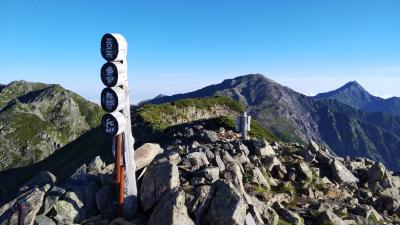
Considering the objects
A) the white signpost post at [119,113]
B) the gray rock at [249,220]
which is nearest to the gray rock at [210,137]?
the white signpost post at [119,113]

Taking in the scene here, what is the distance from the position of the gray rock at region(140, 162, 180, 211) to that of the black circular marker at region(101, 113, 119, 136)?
8.75 ft

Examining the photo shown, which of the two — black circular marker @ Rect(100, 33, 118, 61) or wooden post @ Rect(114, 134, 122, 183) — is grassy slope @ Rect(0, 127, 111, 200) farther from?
black circular marker @ Rect(100, 33, 118, 61)

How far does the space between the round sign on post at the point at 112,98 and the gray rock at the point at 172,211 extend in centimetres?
414

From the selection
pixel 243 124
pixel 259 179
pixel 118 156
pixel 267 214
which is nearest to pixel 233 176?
pixel 267 214

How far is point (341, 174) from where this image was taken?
28.0 metres

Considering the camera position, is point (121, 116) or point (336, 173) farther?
point (336, 173)

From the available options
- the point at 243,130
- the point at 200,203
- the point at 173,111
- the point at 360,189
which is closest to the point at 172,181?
the point at 200,203

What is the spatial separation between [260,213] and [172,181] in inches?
182

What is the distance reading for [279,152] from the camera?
32.2m

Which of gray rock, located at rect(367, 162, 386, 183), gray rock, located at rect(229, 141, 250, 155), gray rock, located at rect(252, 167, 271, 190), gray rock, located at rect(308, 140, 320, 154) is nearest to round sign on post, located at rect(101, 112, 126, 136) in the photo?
gray rock, located at rect(252, 167, 271, 190)

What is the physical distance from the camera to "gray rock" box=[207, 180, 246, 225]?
51.0ft

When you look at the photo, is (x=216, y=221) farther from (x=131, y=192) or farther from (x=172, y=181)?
(x=131, y=192)

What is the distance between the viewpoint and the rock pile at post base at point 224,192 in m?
16.3

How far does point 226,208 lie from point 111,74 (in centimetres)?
702
